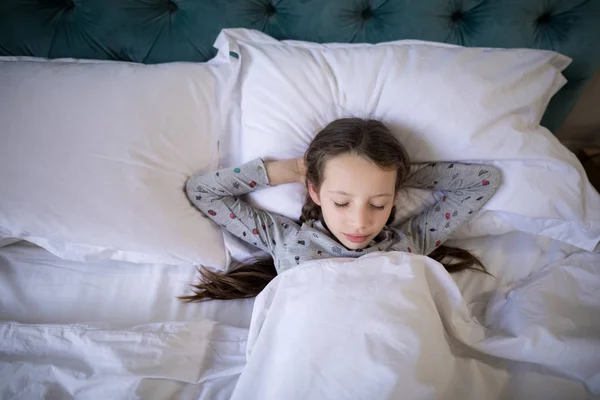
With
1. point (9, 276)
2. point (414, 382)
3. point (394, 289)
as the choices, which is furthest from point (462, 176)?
point (9, 276)

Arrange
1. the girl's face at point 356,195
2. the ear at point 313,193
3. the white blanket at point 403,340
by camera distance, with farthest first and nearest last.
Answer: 1. the ear at point 313,193
2. the girl's face at point 356,195
3. the white blanket at point 403,340

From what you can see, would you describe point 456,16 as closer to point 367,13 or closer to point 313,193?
point 367,13

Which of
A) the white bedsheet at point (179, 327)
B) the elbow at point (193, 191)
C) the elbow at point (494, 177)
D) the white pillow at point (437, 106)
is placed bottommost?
the white bedsheet at point (179, 327)

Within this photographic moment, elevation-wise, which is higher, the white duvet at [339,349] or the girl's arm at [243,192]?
the girl's arm at [243,192]

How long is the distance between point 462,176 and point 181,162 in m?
0.79

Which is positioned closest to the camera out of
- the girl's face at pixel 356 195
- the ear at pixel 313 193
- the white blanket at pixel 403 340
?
the white blanket at pixel 403 340

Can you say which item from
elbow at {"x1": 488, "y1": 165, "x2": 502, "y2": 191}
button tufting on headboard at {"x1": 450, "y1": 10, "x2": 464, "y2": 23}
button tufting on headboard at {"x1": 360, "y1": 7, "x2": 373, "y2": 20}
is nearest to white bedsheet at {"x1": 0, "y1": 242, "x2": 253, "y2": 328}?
elbow at {"x1": 488, "y1": 165, "x2": 502, "y2": 191}

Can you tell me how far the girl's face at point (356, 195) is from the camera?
845 millimetres

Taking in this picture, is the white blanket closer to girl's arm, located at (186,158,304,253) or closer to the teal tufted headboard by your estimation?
girl's arm, located at (186,158,304,253)

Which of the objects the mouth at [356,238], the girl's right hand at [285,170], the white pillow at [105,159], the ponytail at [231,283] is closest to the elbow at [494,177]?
the mouth at [356,238]

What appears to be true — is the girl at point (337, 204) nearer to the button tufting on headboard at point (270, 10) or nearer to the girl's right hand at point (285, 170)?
the girl's right hand at point (285, 170)

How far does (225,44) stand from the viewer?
1026 millimetres

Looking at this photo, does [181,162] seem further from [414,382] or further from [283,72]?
[414,382]

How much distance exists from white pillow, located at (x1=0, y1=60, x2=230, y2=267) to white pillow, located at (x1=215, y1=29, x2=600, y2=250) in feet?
0.64
